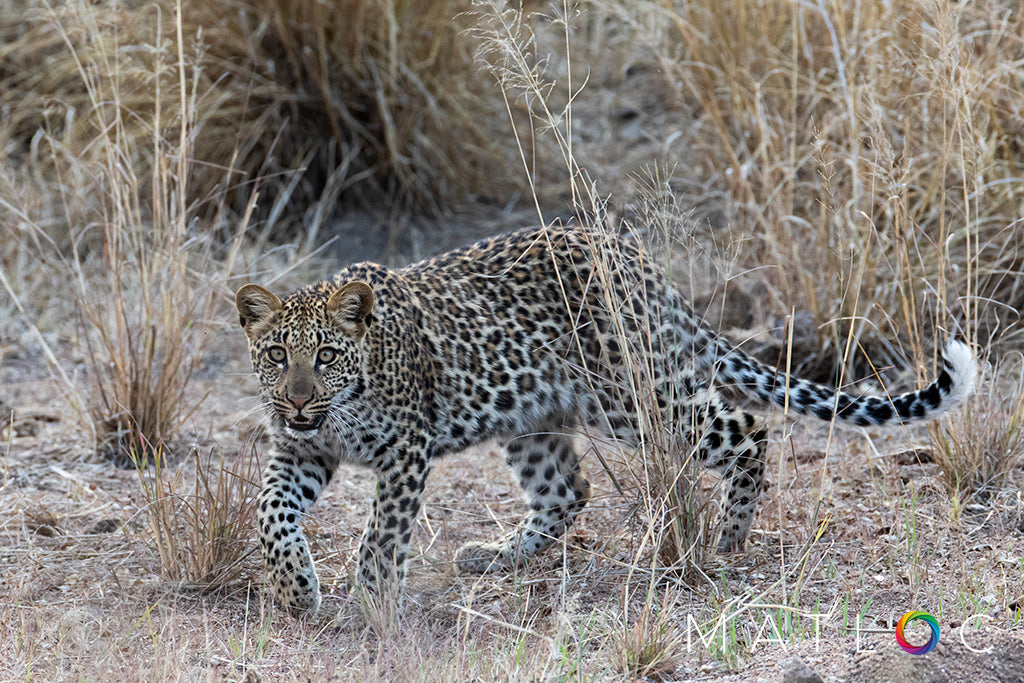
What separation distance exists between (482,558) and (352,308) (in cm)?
135

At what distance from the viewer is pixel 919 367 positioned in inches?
205

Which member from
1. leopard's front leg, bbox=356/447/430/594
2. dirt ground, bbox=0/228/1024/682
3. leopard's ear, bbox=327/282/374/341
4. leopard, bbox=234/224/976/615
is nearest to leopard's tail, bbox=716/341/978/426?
leopard, bbox=234/224/976/615

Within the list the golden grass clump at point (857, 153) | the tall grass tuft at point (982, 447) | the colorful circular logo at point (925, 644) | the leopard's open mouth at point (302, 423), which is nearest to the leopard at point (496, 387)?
the leopard's open mouth at point (302, 423)

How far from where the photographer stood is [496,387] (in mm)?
5203

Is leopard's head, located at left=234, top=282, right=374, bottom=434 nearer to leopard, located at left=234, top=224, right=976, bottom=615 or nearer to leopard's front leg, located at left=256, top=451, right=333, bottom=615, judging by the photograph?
leopard, located at left=234, top=224, right=976, bottom=615

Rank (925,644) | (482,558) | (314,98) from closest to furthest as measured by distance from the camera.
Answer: (925,644)
(482,558)
(314,98)

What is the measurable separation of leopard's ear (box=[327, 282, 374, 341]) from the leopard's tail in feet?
4.47

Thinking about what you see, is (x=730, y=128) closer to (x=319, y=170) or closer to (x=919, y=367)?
(x=319, y=170)

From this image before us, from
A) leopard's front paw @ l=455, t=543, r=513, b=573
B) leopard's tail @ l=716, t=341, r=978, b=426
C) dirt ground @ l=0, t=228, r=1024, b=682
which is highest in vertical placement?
leopard's tail @ l=716, t=341, r=978, b=426

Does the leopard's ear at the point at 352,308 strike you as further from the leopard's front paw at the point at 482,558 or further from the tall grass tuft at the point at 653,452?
the leopard's front paw at the point at 482,558

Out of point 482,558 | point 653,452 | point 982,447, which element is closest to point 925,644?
point 653,452

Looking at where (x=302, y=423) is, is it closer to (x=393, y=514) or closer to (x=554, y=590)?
(x=393, y=514)

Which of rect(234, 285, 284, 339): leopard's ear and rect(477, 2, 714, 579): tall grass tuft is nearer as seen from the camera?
rect(477, 2, 714, 579): tall grass tuft

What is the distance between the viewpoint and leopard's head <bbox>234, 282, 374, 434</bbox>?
15.1 ft
